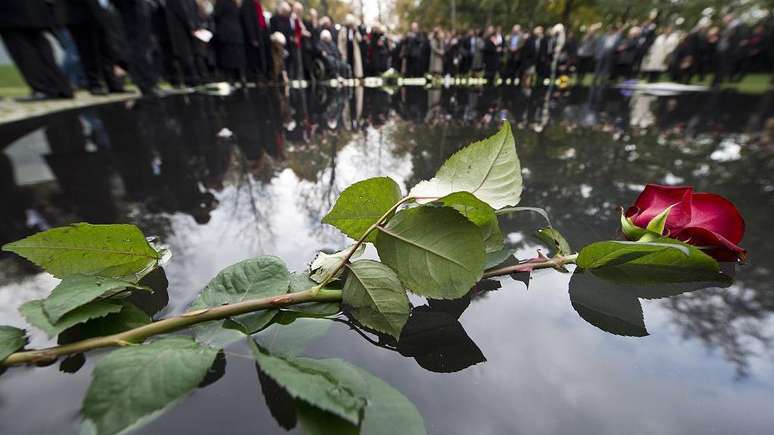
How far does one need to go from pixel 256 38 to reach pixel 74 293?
7.21 meters

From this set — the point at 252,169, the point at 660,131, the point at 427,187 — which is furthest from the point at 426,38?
the point at 427,187

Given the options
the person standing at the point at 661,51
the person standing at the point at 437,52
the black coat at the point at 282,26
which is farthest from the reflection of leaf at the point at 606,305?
the person standing at the point at 661,51

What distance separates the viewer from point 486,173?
0.42 metres

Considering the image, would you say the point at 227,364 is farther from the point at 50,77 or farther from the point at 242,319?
the point at 50,77

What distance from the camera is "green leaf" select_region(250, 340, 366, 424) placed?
24cm

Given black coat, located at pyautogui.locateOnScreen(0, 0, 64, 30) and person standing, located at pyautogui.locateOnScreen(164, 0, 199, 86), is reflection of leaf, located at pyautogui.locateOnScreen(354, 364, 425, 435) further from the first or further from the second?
person standing, located at pyautogui.locateOnScreen(164, 0, 199, 86)

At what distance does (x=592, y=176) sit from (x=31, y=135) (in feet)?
7.49

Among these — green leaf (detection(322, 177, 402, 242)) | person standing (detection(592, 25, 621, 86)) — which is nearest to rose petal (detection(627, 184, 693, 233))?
green leaf (detection(322, 177, 402, 242))

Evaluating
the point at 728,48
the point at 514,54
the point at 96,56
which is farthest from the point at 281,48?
the point at 728,48

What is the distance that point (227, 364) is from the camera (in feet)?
1.13

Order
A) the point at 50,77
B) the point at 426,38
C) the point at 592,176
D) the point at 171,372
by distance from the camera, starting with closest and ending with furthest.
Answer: the point at 171,372 < the point at 592,176 < the point at 50,77 < the point at 426,38

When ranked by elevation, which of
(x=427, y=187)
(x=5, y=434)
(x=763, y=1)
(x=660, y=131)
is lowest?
→ (x=660, y=131)

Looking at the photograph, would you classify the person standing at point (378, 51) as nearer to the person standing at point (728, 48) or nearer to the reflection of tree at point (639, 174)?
the person standing at point (728, 48)

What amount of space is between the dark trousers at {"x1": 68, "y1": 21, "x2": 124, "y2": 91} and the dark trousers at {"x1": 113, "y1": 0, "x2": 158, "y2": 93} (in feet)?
0.82
